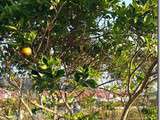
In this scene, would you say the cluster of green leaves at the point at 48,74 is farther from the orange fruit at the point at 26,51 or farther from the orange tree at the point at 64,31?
the orange fruit at the point at 26,51

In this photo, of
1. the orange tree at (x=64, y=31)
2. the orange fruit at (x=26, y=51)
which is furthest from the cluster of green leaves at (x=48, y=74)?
the orange fruit at (x=26, y=51)

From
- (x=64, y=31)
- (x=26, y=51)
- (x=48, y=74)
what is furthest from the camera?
(x=64, y=31)

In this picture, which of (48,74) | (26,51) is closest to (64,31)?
(26,51)

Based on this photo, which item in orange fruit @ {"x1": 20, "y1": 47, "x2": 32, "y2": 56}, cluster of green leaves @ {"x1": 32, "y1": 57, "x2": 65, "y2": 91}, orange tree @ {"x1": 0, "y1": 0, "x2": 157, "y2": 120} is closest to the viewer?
cluster of green leaves @ {"x1": 32, "y1": 57, "x2": 65, "y2": 91}

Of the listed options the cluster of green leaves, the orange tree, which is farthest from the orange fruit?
the cluster of green leaves

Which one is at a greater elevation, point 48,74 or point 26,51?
point 26,51

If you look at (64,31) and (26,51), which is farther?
(64,31)

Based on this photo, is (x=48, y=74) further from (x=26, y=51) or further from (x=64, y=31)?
(x=64, y=31)

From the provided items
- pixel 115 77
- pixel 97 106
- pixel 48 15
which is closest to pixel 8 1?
pixel 48 15

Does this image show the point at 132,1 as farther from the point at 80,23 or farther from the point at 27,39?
the point at 27,39

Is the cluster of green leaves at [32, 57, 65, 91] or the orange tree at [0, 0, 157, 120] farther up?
the orange tree at [0, 0, 157, 120]

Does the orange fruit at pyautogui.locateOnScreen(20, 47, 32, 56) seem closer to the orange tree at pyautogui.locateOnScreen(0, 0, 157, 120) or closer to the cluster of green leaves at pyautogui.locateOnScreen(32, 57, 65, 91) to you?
the orange tree at pyautogui.locateOnScreen(0, 0, 157, 120)

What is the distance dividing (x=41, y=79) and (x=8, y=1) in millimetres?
906

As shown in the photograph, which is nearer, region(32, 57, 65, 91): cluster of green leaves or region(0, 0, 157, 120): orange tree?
region(32, 57, 65, 91): cluster of green leaves
